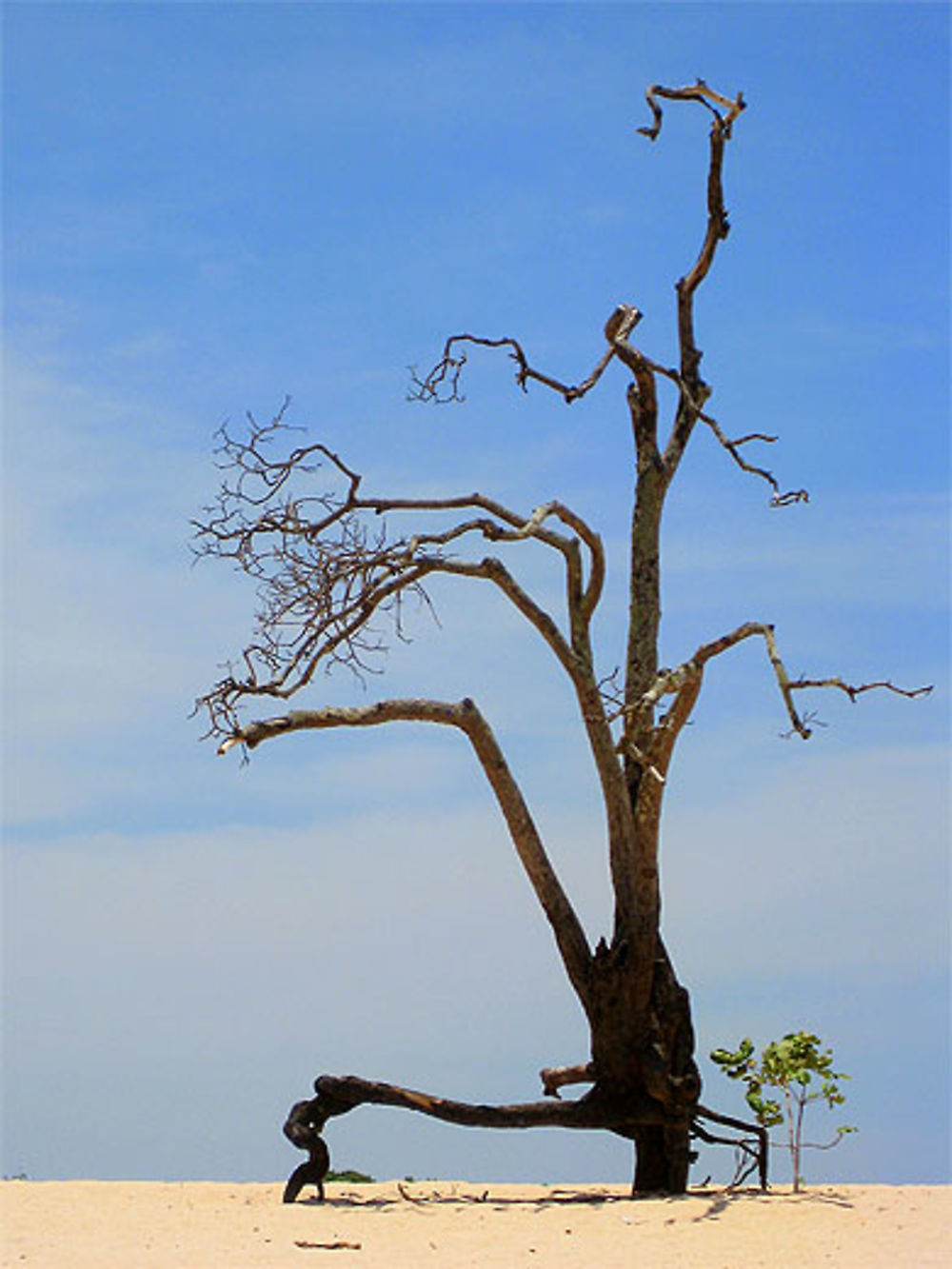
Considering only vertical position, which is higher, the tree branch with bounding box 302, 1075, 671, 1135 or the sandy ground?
the tree branch with bounding box 302, 1075, 671, 1135

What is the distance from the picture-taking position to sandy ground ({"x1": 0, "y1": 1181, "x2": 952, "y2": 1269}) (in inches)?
420

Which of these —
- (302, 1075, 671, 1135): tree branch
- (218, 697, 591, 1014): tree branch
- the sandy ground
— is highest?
(218, 697, 591, 1014): tree branch

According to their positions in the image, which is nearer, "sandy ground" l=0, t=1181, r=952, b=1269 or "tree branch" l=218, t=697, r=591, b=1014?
"sandy ground" l=0, t=1181, r=952, b=1269

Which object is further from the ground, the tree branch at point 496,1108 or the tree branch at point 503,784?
the tree branch at point 503,784

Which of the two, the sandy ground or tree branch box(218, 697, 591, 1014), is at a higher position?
tree branch box(218, 697, 591, 1014)

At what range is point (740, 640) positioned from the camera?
13625mm

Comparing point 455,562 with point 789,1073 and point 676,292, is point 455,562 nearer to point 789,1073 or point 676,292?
point 676,292

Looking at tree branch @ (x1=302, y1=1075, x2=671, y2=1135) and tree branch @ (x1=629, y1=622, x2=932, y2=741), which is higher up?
tree branch @ (x1=629, y1=622, x2=932, y2=741)

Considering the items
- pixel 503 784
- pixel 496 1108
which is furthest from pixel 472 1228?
pixel 503 784

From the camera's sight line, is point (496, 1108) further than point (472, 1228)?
Yes

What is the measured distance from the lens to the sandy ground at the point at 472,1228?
10664mm

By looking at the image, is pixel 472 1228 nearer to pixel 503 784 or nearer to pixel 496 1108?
pixel 496 1108

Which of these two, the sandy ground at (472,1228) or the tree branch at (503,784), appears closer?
the sandy ground at (472,1228)

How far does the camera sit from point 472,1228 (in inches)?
461
